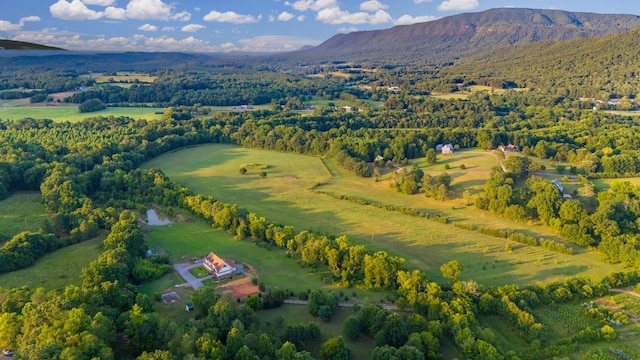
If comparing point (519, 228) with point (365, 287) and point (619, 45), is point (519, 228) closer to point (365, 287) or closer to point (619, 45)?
point (365, 287)

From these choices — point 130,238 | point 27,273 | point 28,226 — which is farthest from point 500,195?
point 28,226

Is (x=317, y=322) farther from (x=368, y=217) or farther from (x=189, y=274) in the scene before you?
(x=368, y=217)

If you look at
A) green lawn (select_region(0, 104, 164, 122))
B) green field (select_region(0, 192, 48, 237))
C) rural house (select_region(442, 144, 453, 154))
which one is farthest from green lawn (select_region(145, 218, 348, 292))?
green lawn (select_region(0, 104, 164, 122))

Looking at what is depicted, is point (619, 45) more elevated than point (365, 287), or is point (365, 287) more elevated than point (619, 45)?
point (619, 45)

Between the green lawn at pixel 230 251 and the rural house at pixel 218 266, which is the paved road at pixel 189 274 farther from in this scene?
the green lawn at pixel 230 251

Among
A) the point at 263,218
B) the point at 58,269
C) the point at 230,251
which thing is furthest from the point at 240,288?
the point at 58,269

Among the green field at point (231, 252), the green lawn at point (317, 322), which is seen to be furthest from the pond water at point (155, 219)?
the green lawn at point (317, 322)

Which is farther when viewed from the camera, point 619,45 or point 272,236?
point 619,45
